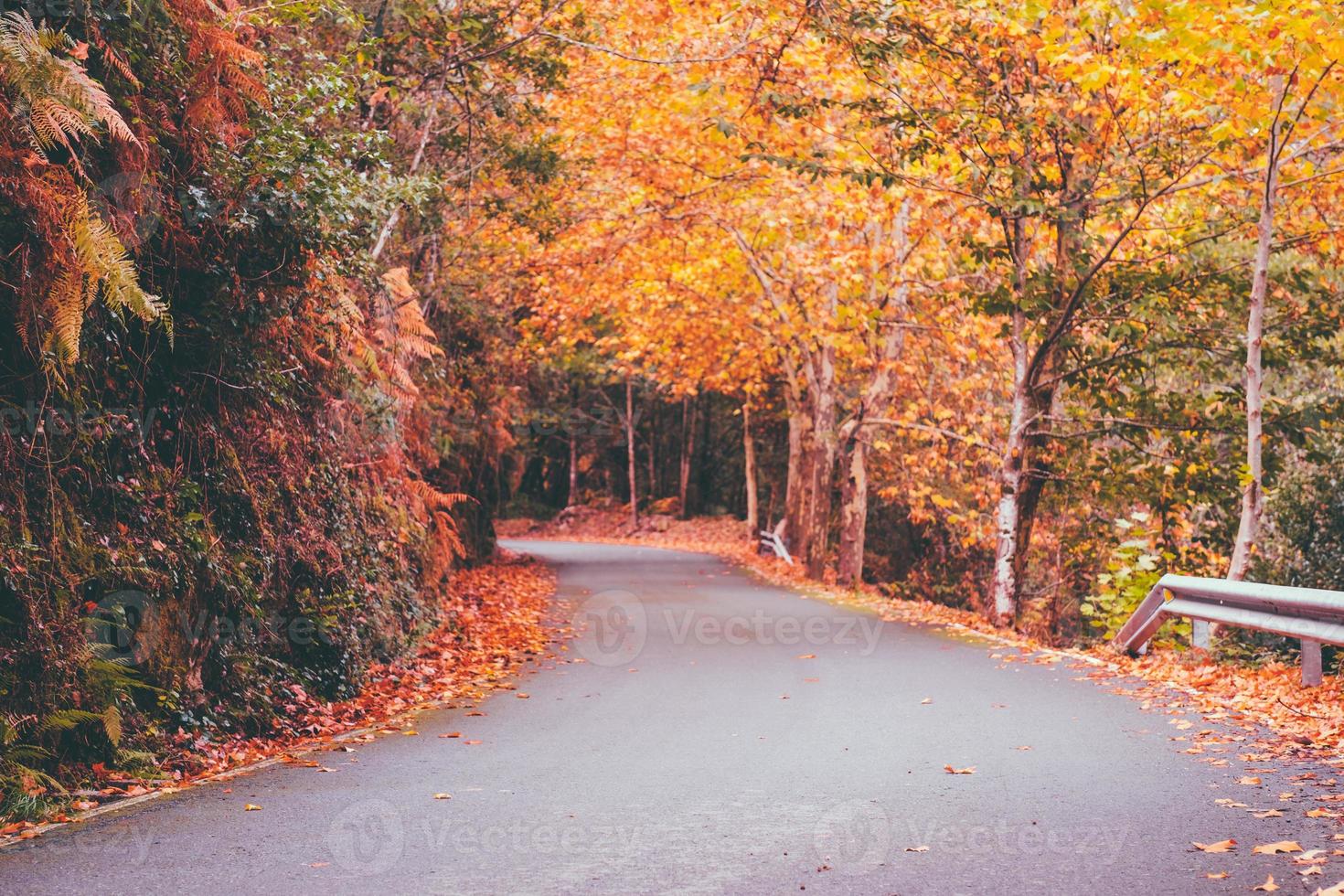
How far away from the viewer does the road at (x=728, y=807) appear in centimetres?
545

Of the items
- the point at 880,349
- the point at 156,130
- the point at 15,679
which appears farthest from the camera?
the point at 880,349

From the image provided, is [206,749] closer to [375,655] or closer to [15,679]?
[15,679]

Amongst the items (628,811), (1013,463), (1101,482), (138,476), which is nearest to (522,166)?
(1013,463)

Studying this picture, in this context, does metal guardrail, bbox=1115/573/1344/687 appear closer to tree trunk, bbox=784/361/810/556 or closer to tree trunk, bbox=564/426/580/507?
tree trunk, bbox=784/361/810/556

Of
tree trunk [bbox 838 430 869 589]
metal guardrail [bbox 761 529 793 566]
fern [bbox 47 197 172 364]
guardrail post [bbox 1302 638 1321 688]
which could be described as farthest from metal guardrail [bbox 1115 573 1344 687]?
metal guardrail [bbox 761 529 793 566]

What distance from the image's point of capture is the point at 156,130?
28.7ft

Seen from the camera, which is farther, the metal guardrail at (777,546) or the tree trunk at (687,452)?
the tree trunk at (687,452)

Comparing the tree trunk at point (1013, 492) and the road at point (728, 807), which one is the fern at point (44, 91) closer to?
the road at point (728, 807)

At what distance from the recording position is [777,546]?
31812 millimetres

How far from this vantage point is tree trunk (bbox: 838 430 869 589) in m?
25.5

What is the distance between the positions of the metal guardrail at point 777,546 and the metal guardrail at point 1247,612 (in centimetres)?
1717

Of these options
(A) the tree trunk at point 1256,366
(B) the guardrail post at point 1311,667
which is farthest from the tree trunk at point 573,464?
(B) the guardrail post at point 1311,667

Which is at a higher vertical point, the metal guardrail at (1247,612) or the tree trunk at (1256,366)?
the tree trunk at (1256,366)

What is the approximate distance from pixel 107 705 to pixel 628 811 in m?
3.29
